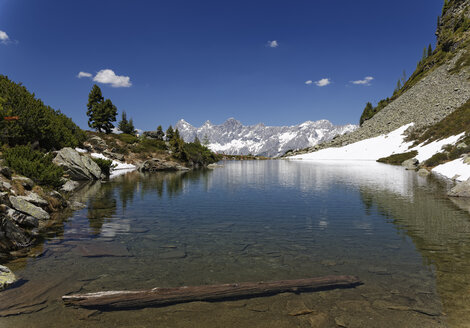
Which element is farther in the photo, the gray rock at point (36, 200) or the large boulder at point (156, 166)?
the large boulder at point (156, 166)

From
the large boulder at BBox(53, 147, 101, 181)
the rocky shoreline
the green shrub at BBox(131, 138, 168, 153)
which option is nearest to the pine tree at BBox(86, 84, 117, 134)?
the green shrub at BBox(131, 138, 168, 153)

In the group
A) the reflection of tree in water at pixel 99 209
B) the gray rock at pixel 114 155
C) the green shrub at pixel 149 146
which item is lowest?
the reflection of tree in water at pixel 99 209

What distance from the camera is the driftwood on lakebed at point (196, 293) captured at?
7166 mm

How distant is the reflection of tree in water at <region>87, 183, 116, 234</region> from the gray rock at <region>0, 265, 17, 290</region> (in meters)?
5.23

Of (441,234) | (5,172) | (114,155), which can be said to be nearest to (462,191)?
(441,234)

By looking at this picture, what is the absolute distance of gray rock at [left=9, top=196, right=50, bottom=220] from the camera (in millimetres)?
13422

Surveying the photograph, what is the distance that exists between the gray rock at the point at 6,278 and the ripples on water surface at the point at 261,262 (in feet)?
1.15

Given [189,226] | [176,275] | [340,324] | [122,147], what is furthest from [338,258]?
[122,147]

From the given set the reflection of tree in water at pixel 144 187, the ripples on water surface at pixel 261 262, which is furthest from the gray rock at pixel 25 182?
the reflection of tree in water at pixel 144 187

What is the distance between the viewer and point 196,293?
7.61 meters

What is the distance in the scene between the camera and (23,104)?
121 feet

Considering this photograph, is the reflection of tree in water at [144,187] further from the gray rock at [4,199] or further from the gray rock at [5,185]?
the gray rock at [4,199]

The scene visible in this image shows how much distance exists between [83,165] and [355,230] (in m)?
34.5

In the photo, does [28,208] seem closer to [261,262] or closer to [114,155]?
[261,262]
